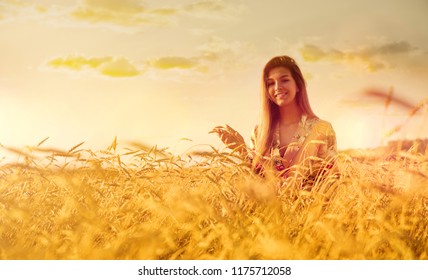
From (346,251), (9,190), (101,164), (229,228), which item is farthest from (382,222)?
(9,190)

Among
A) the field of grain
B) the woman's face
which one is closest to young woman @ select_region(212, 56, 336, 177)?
the woman's face

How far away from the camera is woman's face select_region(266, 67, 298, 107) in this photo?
218 cm

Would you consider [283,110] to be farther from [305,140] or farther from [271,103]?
[305,140]

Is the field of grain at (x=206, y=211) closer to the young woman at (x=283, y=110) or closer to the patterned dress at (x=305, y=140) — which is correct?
the patterned dress at (x=305, y=140)

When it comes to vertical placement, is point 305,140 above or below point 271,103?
below

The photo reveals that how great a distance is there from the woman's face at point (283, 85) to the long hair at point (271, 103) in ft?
0.06

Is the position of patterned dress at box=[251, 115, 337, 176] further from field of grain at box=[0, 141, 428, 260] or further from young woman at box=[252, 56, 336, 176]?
field of grain at box=[0, 141, 428, 260]

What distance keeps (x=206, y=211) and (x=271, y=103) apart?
1058 millimetres

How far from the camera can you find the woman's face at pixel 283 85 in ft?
7.16

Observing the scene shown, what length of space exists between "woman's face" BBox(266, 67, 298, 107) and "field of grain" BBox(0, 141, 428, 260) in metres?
0.66

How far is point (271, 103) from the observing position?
7.36ft

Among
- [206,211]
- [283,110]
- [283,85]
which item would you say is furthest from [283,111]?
[206,211]
